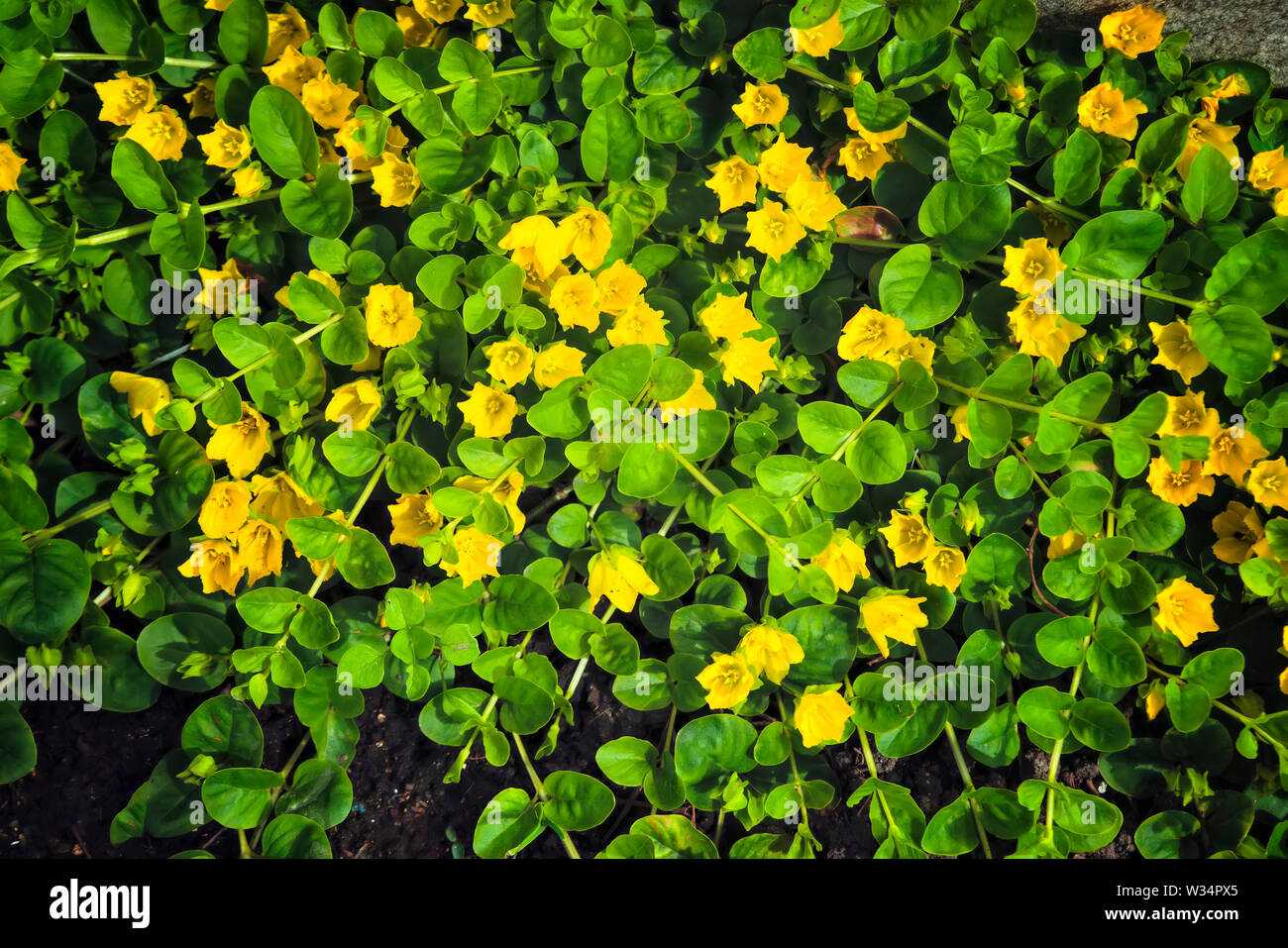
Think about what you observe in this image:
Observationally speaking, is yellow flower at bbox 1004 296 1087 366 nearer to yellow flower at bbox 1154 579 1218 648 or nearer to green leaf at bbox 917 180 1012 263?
green leaf at bbox 917 180 1012 263

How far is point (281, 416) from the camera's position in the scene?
2352 millimetres

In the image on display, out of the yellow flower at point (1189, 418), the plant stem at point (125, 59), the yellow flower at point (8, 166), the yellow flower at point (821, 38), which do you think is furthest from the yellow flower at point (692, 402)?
the yellow flower at point (8, 166)

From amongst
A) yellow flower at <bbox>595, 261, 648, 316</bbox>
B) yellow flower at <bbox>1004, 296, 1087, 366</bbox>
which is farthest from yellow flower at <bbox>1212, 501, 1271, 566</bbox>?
yellow flower at <bbox>595, 261, 648, 316</bbox>

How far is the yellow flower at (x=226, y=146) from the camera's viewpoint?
240cm

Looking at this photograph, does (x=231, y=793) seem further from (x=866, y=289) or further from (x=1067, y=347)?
(x=1067, y=347)

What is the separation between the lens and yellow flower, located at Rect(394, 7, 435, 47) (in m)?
2.56

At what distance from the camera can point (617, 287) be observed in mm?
2311

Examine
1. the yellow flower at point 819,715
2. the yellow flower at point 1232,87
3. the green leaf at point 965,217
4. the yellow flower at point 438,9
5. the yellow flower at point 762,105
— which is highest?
the yellow flower at point 438,9

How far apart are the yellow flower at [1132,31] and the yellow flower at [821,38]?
843 mm

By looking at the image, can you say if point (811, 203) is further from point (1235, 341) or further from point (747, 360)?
point (1235, 341)

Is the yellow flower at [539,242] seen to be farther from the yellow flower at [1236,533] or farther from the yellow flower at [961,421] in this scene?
the yellow flower at [1236,533]

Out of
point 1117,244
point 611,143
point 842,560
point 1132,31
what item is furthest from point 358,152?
point 1132,31

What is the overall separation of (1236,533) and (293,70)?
3.21 metres

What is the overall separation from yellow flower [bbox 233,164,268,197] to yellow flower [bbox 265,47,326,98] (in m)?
0.25
